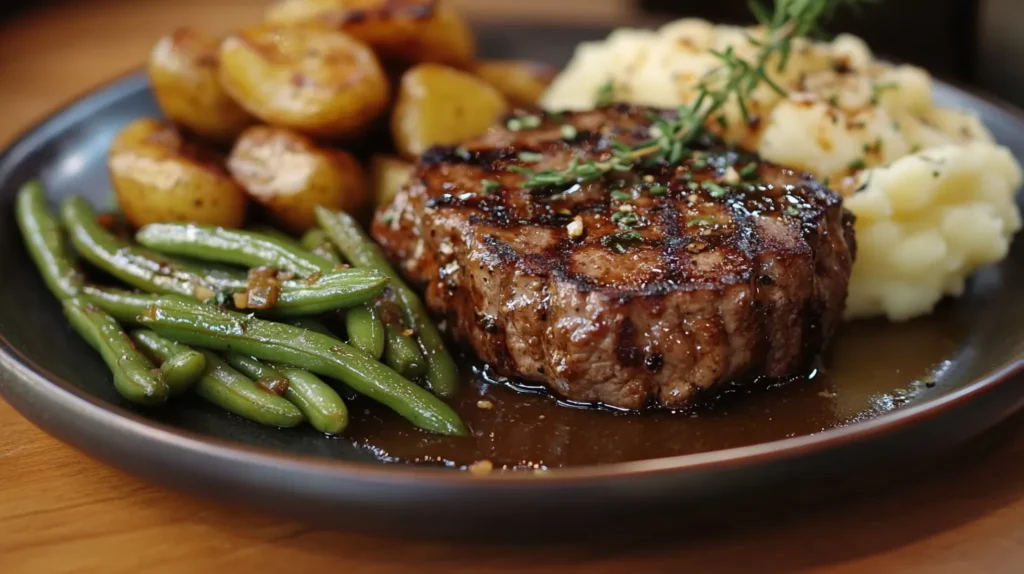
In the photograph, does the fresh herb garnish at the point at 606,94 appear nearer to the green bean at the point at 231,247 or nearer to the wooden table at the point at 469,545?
the green bean at the point at 231,247

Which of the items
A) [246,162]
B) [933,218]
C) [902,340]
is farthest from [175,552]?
[933,218]

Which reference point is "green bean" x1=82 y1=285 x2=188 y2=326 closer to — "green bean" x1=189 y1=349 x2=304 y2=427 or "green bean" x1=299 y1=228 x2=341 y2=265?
"green bean" x1=189 y1=349 x2=304 y2=427

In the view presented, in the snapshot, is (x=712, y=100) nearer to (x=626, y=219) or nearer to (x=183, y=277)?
(x=626, y=219)

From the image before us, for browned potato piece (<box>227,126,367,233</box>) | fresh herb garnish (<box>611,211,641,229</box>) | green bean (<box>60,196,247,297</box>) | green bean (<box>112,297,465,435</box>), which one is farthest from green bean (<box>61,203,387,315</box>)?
fresh herb garnish (<box>611,211,641,229</box>)

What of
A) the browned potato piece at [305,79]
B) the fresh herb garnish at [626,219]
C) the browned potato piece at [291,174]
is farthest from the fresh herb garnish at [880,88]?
the browned potato piece at [291,174]

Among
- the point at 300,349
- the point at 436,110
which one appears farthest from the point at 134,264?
the point at 436,110

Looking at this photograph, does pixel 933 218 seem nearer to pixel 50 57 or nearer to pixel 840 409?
pixel 840 409
